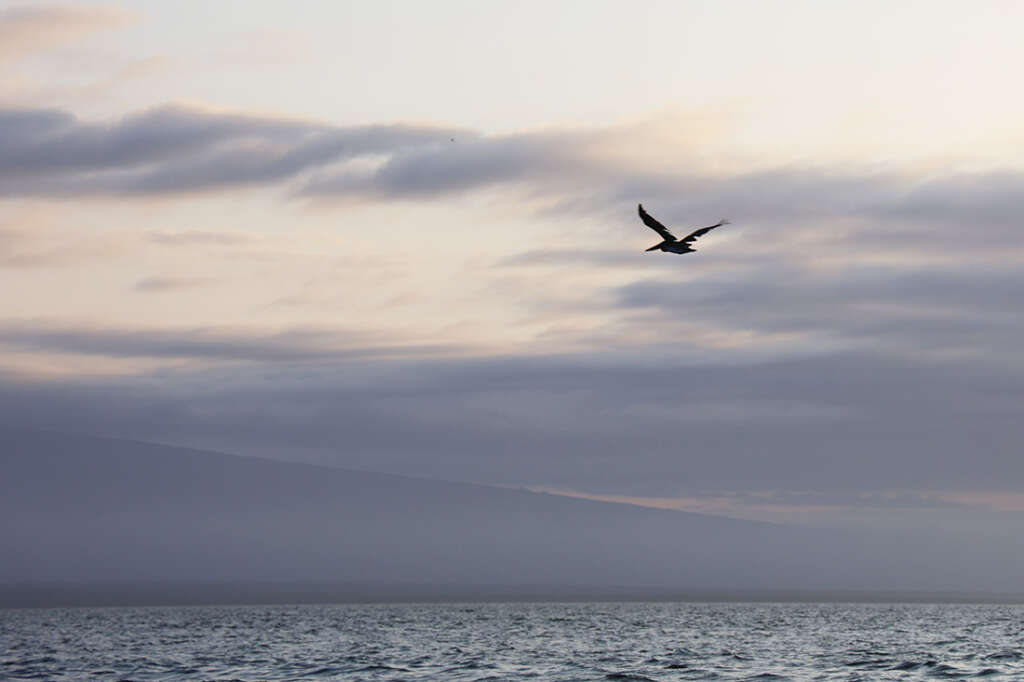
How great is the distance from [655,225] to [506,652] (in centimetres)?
4615

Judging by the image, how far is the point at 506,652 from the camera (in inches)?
3885

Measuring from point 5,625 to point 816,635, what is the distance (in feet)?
274

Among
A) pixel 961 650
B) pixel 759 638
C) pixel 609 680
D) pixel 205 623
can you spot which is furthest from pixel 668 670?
pixel 205 623

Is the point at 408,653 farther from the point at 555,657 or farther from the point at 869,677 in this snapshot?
the point at 869,677

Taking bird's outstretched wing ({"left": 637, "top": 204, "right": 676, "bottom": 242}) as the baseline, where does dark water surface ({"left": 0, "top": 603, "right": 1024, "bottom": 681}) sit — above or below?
below

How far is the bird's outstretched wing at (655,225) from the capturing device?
58094 mm

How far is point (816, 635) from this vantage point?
427ft

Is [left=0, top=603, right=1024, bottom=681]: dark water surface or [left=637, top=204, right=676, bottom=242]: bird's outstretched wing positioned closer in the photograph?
[left=637, top=204, right=676, bottom=242]: bird's outstretched wing

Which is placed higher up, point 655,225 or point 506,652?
point 655,225

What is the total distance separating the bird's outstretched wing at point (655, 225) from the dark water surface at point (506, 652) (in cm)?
2625

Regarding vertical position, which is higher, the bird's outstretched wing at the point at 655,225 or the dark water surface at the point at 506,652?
the bird's outstretched wing at the point at 655,225

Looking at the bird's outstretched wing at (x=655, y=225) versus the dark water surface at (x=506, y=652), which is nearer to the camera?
the bird's outstretched wing at (x=655, y=225)

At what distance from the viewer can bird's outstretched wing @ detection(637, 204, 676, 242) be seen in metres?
58.1

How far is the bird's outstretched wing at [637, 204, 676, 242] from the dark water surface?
2625 cm
